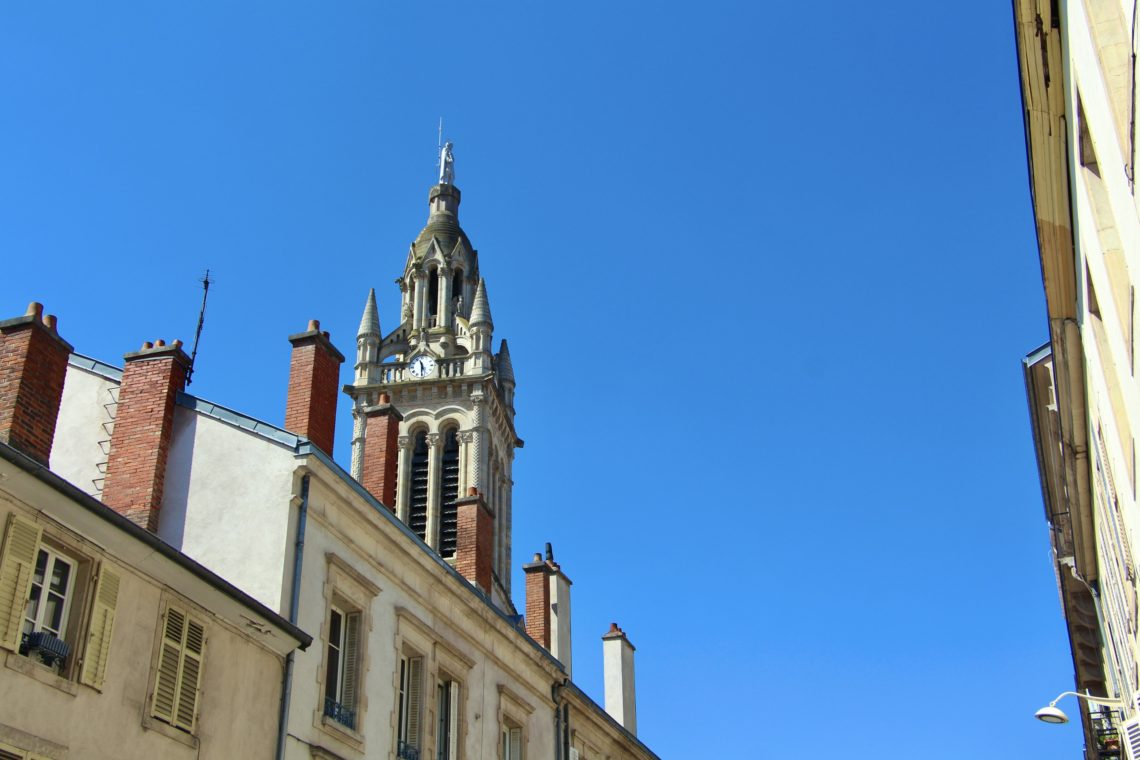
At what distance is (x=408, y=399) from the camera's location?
64625mm

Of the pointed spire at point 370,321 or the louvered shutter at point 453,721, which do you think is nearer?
the louvered shutter at point 453,721

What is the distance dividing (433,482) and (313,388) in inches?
1760

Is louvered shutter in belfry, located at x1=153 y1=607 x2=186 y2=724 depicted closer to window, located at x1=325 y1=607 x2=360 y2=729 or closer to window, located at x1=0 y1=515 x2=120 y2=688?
window, located at x1=0 y1=515 x2=120 y2=688

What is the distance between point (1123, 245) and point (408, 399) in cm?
5506

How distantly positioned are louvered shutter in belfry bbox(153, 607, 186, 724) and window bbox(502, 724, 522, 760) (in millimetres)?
8701

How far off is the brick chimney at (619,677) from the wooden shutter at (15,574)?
18.4 meters

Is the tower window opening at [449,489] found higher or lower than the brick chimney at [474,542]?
higher

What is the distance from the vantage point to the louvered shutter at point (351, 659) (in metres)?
15.7

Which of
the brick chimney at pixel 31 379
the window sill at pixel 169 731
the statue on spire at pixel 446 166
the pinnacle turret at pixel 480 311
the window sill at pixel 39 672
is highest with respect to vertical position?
the statue on spire at pixel 446 166

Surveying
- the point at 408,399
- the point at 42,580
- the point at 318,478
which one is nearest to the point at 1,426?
the point at 42,580

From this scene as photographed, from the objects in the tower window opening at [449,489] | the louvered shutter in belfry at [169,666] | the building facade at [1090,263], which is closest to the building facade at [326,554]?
the louvered shutter in belfry at [169,666]

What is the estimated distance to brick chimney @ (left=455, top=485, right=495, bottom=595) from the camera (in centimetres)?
2128

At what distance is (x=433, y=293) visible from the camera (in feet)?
236

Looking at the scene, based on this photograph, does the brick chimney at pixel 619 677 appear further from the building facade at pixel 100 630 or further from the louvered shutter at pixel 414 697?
the building facade at pixel 100 630
